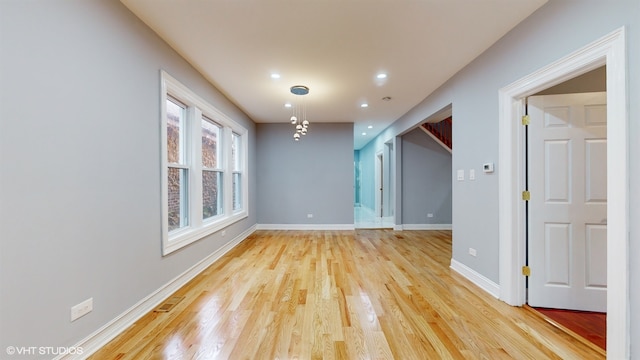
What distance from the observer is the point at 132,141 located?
2.28 meters

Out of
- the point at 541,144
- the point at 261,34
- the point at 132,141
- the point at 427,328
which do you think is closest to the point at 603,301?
the point at 541,144

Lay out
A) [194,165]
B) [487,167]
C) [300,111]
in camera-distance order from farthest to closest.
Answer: [300,111], [194,165], [487,167]

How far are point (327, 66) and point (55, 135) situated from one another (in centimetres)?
270

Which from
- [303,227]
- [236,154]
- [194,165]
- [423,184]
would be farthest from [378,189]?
[194,165]

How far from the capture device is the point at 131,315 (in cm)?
225

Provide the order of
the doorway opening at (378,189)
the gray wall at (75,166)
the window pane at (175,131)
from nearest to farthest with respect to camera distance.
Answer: the gray wall at (75,166) < the window pane at (175,131) < the doorway opening at (378,189)

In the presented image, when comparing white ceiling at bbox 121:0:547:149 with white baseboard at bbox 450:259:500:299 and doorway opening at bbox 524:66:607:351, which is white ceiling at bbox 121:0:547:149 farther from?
white baseboard at bbox 450:259:500:299

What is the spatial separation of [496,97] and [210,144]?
4.11 meters

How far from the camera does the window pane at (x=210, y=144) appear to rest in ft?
13.7

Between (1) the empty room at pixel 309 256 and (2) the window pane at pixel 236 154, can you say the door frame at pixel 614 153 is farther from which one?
(2) the window pane at pixel 236 154

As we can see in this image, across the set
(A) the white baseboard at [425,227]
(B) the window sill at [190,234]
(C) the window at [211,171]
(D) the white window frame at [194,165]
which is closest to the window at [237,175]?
(D) the white window frame at [194,165]

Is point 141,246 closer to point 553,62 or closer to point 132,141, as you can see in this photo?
point 132,141

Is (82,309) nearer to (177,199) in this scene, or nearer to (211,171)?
(177,199)

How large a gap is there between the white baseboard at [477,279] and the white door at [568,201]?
0.30m
